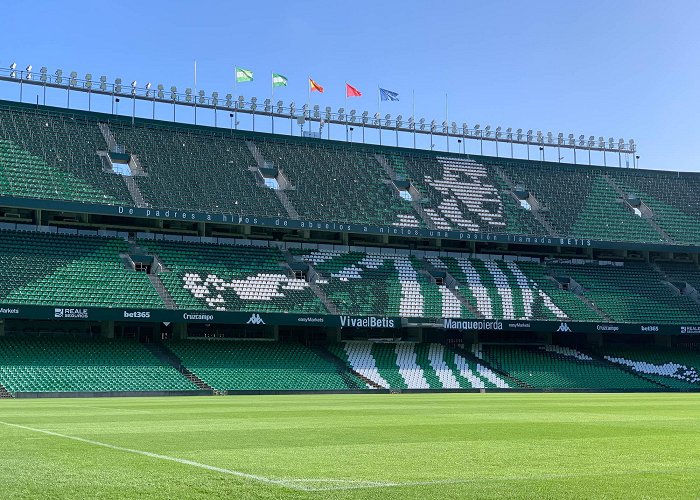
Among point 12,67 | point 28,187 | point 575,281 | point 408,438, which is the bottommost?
point 408,438

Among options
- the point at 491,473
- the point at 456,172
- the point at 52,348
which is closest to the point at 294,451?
the point at 491,473

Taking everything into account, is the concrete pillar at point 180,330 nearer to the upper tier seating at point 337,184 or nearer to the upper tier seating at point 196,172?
the upper tier seating at point 196,172

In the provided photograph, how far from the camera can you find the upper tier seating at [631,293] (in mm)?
65875

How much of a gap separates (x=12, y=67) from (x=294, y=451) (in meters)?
57.9

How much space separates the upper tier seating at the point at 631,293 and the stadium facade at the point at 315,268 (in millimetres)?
182

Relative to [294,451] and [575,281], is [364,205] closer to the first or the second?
[575,281]

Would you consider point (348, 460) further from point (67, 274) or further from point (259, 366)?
point (67, 274)

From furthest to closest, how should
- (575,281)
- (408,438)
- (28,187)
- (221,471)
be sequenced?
(575,281)
(28,187)
(408,438)
(221,471)

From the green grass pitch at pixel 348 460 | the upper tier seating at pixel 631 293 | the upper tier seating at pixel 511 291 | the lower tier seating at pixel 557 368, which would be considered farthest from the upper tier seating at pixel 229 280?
the green grass pitch at pixel 348 460

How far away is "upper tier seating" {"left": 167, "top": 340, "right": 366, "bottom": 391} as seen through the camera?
1992 inches

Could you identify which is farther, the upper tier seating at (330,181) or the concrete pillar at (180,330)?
the upper tier seating at (330,181)

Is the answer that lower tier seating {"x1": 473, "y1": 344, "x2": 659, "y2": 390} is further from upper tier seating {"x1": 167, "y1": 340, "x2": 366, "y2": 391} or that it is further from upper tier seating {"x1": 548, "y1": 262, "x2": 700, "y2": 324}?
upper tier seating {"x1": 167, "y1": 340, "x2": 366, "y2": 391}

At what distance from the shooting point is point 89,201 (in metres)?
57.7

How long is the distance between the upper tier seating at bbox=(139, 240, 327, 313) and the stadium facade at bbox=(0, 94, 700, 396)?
0.16 meters
